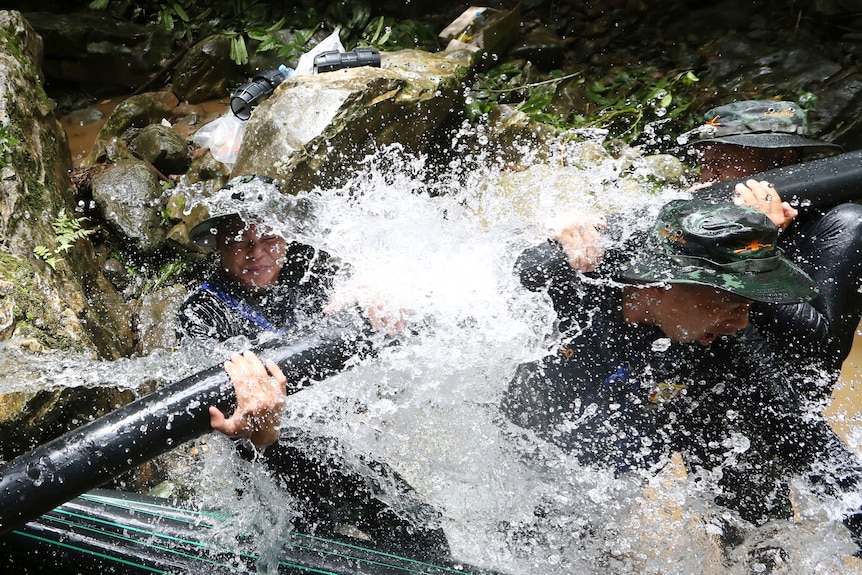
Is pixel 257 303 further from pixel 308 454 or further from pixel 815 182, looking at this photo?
pixel 815 182

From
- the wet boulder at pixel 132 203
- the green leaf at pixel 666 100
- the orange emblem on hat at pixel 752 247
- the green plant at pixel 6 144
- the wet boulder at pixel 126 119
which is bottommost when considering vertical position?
the green leaf at pixel 666 100

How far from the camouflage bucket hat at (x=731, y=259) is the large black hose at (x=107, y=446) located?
134 centimetres

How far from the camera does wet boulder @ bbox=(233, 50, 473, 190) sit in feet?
13.3

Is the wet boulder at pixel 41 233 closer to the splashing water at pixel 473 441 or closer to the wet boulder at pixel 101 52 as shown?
the splashing water at pixel 473 441

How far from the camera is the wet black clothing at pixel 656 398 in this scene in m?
2.30

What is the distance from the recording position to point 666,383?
2.32 meters

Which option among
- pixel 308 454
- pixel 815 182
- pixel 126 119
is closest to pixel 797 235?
pixel 815 182

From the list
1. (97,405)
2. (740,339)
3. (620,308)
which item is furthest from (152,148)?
(740,339)

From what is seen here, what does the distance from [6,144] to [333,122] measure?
1.77 m

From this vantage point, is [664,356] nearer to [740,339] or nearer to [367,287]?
[740,339]

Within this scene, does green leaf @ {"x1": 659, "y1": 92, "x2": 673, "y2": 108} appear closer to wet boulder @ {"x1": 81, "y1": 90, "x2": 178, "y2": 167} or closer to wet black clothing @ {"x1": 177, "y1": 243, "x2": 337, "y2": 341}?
wet black clothing @ {"x1": 177, "y1": 243, "x2": 337, "y2": 341}

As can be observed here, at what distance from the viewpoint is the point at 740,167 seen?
8.52 feet

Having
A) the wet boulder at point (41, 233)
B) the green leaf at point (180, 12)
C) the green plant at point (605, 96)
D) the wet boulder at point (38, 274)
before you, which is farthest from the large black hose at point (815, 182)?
the green leaf at point (180, 12)

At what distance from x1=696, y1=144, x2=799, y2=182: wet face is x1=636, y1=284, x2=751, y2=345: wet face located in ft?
2.38
